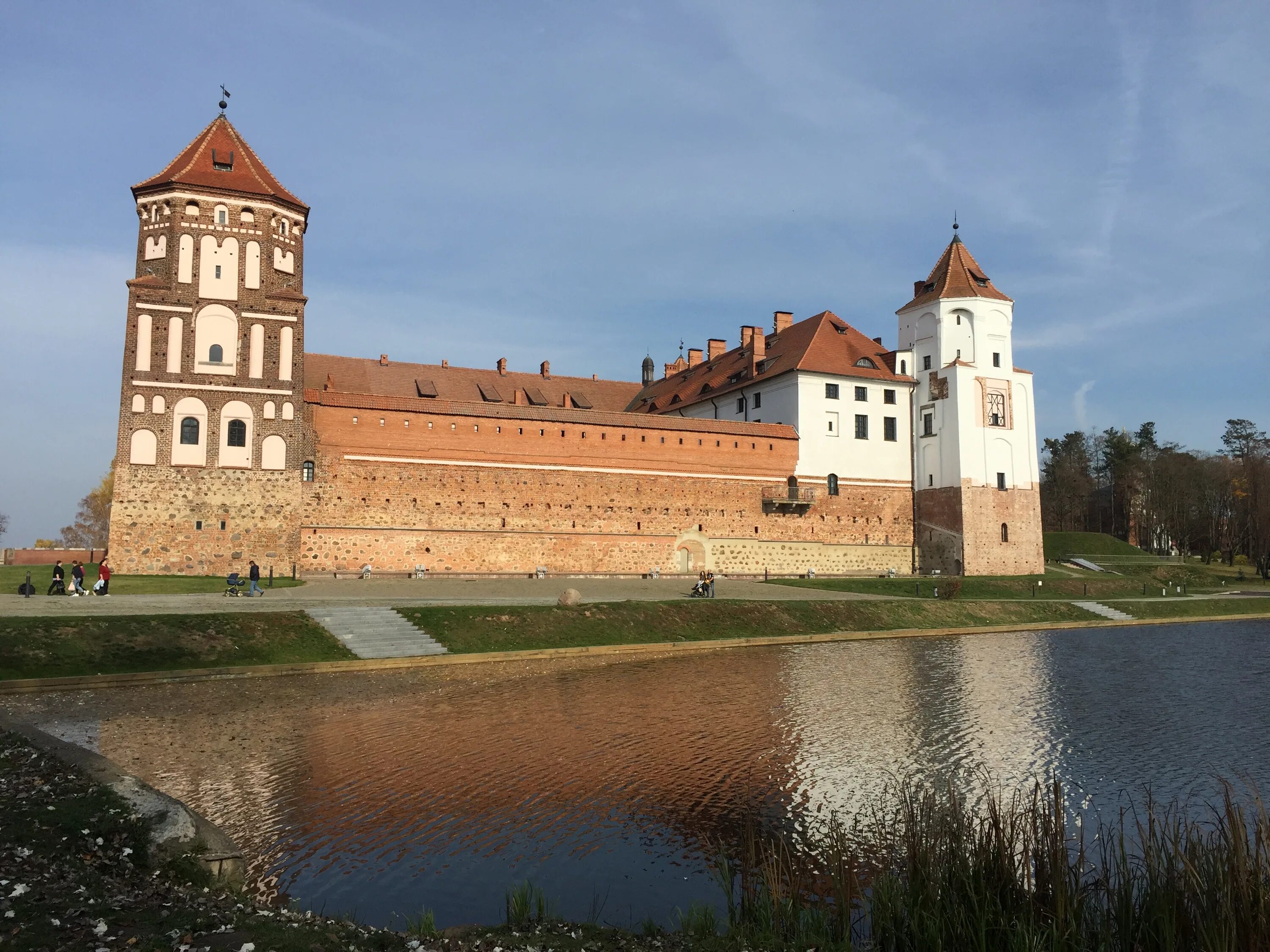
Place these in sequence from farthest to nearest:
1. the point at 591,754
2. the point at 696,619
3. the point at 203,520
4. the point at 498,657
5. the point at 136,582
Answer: the point at 203,520 → the point at 136,582 → the point at 696,619 → the point at 498,657 → the point at 591,754

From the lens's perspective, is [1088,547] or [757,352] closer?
[757,352]

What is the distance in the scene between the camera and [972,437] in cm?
4475

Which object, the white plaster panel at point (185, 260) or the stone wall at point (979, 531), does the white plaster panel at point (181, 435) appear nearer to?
the white plaster panel at point (185, 260)

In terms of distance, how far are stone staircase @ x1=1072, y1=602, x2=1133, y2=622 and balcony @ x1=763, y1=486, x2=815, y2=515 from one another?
11.8 meters

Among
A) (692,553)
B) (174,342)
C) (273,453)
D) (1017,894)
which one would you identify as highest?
(174,342)

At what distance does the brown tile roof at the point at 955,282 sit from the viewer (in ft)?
151

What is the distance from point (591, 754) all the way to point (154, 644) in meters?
11.1

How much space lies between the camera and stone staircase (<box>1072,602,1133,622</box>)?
35438 millimetres

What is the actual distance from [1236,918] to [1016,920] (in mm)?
1297

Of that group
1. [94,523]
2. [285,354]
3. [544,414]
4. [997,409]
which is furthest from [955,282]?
[94,523]

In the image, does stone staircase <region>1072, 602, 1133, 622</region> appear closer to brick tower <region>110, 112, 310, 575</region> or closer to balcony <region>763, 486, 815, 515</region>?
balcony <region>763, 486, 815, 515</region>

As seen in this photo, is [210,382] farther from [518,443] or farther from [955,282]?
[955,282]

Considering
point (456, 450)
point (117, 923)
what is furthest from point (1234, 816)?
point (456, 450)

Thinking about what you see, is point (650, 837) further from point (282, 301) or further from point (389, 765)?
point (282, 301)
